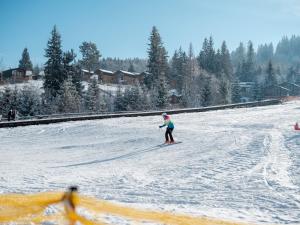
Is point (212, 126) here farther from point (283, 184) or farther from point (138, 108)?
point (138, 108)

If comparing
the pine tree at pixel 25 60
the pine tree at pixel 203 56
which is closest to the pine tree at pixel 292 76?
the pine tree at pixel 203 56

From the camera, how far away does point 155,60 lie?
82.5 metres

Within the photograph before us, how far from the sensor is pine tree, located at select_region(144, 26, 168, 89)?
264 ft

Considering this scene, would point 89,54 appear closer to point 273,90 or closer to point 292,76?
point 273,90

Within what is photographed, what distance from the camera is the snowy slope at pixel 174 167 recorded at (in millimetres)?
10945

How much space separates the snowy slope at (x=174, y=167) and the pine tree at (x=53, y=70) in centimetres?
3661

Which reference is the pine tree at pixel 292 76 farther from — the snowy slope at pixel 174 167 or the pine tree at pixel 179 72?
the snowy slope at pixel 174 167

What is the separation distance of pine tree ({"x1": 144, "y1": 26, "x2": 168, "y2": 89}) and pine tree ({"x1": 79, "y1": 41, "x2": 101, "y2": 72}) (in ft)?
81.7

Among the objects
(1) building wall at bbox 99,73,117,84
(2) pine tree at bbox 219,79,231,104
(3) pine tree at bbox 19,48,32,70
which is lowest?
(2) pine tree at bbox 219,79,231,104

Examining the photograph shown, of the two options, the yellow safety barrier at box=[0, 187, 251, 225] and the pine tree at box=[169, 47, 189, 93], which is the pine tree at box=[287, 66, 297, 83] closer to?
the pine tree at box=[169, 47, 189, 93]

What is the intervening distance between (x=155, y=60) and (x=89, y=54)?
31987 mm

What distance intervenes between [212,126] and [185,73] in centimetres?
7338

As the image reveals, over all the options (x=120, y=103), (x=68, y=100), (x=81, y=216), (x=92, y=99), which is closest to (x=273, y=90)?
(x=120, y=103)

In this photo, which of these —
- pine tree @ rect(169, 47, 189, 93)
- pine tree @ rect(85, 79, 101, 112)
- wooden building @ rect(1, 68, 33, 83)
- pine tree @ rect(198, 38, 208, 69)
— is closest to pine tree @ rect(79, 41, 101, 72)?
wooden building @ rect(1, 68, 33, 83)
